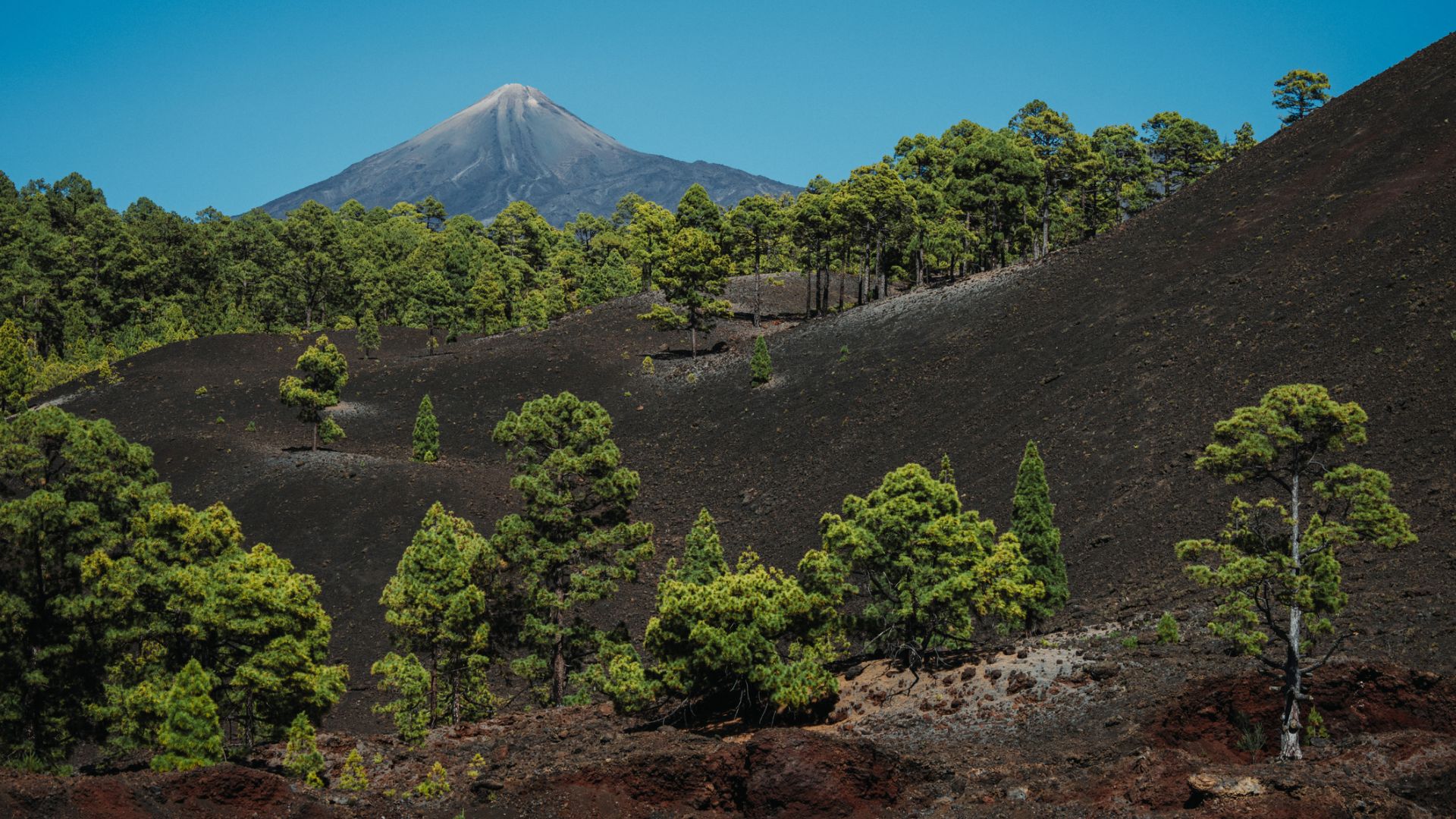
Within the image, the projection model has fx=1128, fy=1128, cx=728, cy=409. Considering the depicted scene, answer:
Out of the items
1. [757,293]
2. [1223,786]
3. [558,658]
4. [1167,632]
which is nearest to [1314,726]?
[1167,632]

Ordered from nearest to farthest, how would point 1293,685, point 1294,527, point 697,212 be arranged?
point 1293,685 → point 1294,527 → point 697,212

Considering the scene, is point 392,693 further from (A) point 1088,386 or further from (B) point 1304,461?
(A) point 1088,386

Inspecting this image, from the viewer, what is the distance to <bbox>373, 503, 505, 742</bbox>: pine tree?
34000 mm

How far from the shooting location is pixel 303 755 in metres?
26.6

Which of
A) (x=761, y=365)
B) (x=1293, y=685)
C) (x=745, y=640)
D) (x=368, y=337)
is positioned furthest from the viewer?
(x=368, y=337)

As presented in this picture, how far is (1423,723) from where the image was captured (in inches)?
974

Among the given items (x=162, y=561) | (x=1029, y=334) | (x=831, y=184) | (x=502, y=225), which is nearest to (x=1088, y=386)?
(x=1029, y=334)

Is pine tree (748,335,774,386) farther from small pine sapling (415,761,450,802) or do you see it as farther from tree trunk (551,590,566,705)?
small pine sapling (415,761,450,802)

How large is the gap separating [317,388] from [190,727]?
1786 inches

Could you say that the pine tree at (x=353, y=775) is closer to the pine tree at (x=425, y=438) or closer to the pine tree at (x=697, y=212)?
the pine tree at (x=425, y=438)

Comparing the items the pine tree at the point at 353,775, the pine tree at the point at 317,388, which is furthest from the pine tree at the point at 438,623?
the pine tree at the point at 317,388

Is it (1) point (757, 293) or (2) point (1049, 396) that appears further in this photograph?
(1) point (757, 293)

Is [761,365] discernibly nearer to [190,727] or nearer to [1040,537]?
[1040,537]

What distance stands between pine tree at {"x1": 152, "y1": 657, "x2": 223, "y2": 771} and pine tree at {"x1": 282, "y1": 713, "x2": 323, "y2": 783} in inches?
64.2
